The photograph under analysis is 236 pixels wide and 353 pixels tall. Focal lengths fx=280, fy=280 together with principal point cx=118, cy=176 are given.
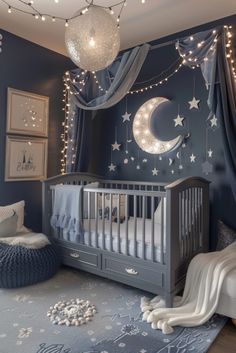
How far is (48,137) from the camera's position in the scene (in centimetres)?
367

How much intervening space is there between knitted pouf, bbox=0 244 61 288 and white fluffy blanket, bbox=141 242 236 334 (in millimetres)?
956

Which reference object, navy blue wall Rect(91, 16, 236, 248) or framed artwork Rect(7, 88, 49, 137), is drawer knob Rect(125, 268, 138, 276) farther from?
framed artwork Rect(7, 88, 49, 137)

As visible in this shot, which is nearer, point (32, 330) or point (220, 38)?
point (32, 330)

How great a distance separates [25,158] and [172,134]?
1780 millimetres

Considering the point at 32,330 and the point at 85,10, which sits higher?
the point at 85,10

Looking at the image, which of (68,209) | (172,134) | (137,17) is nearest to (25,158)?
(68,209)

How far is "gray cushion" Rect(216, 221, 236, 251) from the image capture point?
2639 mm

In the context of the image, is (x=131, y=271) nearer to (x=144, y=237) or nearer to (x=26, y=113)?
(x=144, y=237)

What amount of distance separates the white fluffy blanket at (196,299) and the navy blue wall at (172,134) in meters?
0.78

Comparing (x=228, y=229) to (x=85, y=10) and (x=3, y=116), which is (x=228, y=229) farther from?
(x=3, y=116)

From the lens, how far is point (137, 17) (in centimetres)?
284

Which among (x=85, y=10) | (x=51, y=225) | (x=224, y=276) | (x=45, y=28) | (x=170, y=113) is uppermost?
(x=45, y=28)

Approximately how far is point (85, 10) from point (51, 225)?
6.85 ft

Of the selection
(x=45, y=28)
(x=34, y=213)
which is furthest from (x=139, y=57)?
(x=34, y=213)
